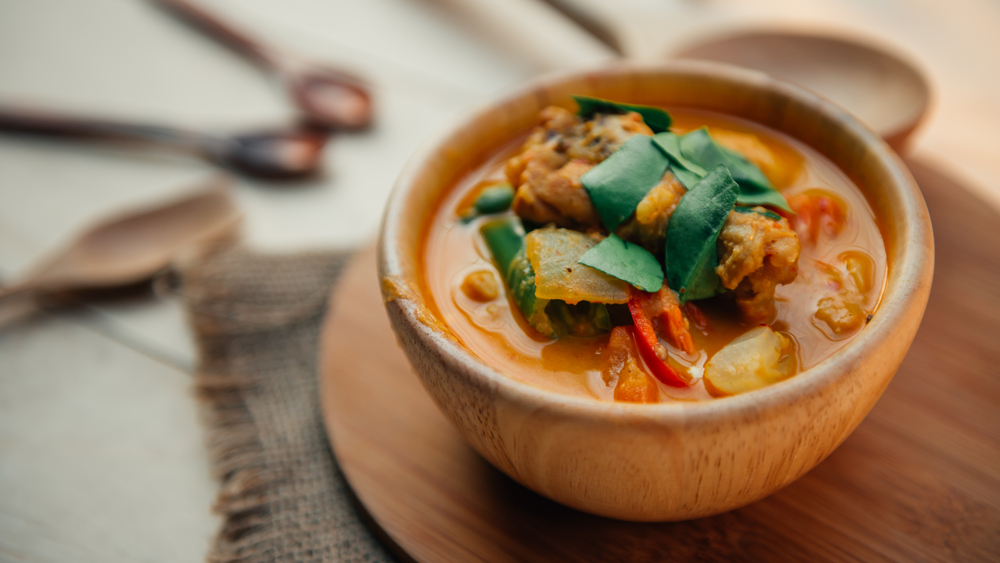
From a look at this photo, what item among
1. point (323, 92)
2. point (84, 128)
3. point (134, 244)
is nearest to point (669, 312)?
point (134, 244)

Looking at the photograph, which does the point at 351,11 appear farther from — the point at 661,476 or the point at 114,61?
the point at 661,476

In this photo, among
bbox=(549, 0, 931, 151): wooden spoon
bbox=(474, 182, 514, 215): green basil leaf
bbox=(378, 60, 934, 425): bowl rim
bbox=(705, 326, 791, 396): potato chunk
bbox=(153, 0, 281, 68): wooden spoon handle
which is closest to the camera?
bbox=(378, 60, 934, 425): bowl rim

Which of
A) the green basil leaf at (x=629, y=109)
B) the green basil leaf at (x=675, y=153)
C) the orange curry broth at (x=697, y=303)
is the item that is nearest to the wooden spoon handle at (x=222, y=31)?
the orange curry broth at (x=697, y=303)

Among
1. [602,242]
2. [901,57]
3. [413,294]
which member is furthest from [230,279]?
[901,57]

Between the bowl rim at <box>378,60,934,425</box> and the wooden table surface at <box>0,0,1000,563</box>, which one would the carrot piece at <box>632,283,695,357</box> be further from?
the wooden table surface at <box>0,0,1000,563</box>

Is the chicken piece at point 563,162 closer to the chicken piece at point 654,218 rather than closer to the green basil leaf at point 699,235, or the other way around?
the chicken piece at point 654,218

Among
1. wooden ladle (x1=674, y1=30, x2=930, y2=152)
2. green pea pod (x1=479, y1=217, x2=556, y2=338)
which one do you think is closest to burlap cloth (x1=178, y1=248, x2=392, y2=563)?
green pea pod (x1=479, y1=217, x2=556, y2=338)

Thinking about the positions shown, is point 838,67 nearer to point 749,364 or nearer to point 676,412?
point 749,364
